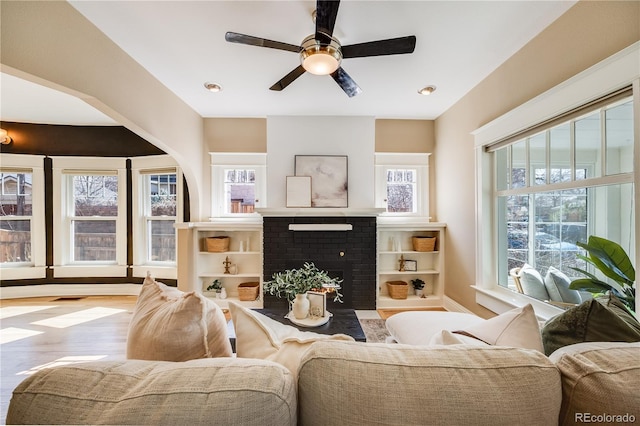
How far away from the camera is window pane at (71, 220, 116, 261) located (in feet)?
13.3

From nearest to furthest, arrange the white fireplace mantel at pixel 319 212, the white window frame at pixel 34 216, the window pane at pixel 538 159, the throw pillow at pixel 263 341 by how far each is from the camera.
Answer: the throw pillow at pixel 263 341 < the window pane at pixel 538 159 < the white fireplace mantel at pixel 319 212 < the white window frame at pixel 34 216

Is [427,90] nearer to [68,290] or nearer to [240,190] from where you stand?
[240,190]

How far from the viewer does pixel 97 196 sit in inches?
160

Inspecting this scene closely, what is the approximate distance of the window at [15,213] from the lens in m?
3.87

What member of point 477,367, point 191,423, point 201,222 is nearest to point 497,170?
point 477,367

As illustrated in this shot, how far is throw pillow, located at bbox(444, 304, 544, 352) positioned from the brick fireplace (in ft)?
7.79

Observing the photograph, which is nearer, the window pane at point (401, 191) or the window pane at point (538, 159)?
the window pane at point (538, 159)

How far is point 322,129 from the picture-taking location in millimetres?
3631

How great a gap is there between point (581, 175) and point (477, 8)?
1.36 m

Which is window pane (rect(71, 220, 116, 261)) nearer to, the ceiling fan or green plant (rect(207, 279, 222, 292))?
green plant (rect(207, 279, 222, 292))

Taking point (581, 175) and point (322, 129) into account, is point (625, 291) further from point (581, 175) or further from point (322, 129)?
point (322, 129)

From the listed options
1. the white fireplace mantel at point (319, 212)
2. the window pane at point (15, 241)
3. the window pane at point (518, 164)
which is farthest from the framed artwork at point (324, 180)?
the window pane at point (15, 241)

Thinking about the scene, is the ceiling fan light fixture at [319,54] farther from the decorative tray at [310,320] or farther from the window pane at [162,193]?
the window pane at [162,193]

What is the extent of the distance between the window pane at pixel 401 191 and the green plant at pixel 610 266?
2.38 m
